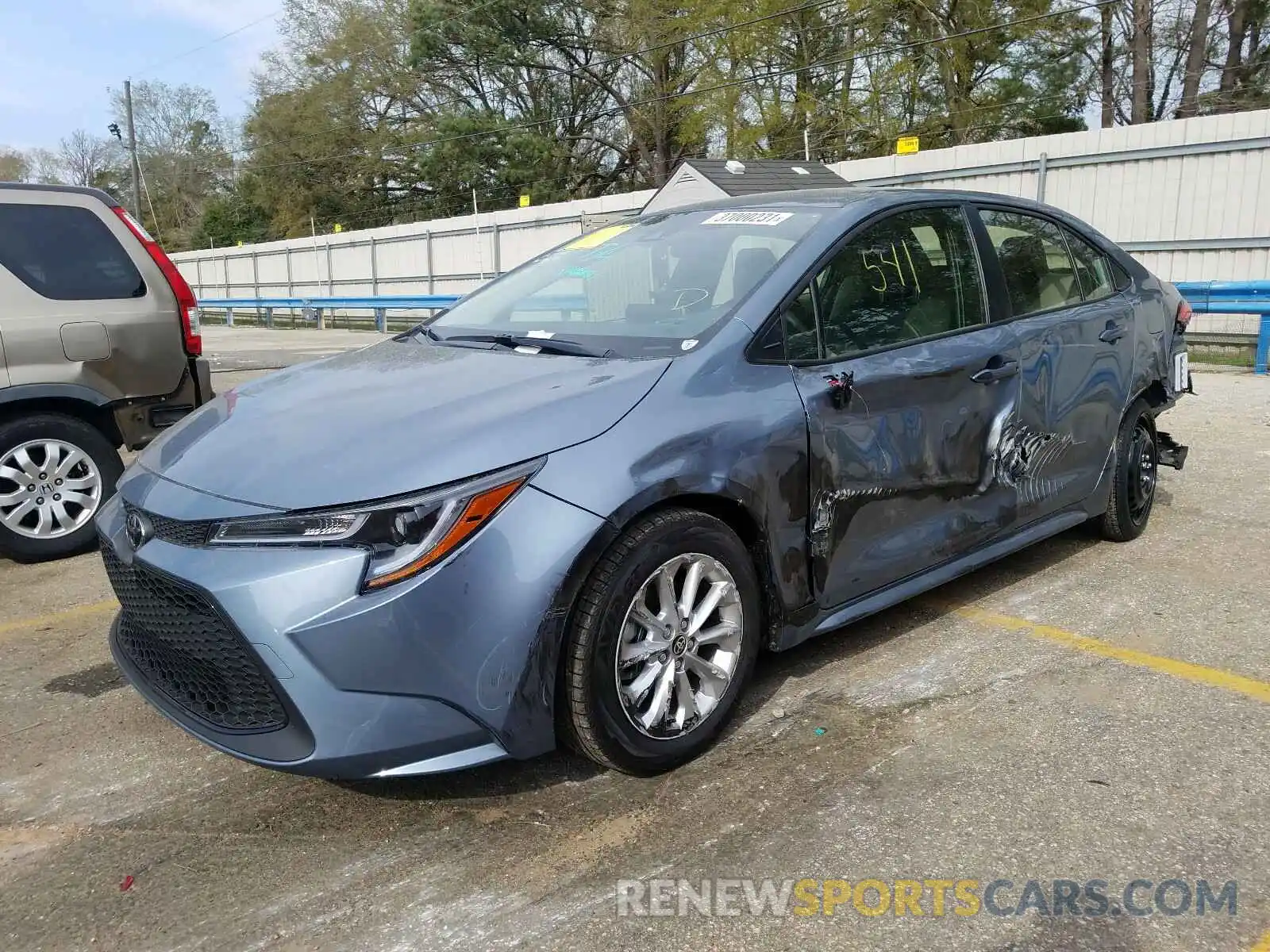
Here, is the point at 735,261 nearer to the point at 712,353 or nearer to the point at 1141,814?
the point at 712,353

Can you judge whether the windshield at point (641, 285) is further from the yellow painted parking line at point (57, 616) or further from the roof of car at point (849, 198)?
the yellow painted parking line at point (57, 616)

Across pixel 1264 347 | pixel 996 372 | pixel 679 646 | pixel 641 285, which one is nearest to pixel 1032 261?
pixel 996 372

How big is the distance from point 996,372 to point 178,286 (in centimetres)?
418

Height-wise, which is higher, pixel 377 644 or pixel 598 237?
pixel 598 237

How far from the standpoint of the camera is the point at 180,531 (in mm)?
2494

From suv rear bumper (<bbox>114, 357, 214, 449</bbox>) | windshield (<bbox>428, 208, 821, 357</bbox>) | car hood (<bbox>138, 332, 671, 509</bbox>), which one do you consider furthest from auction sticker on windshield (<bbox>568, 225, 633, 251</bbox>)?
suv rear bumper (<bbox>114, 357, 214, 449</bbox>)

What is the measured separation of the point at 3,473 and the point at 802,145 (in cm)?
2796

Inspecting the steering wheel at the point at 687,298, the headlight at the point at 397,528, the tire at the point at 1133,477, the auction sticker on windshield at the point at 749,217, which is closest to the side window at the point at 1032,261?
the tire at the point at 1133,477

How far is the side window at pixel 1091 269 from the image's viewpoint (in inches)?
Answer: 173

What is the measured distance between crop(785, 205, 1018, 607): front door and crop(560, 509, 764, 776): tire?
363 millimetres

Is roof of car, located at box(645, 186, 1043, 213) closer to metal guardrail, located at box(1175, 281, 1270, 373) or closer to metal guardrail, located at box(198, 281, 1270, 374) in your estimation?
metal guardrail, located at box(198, 281, 1270, 374)

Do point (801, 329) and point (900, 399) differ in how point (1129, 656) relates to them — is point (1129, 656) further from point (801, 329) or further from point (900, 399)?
point (801, 329)

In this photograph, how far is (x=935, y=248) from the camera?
12.1 feet

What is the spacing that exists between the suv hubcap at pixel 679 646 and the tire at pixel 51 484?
3.47 m
